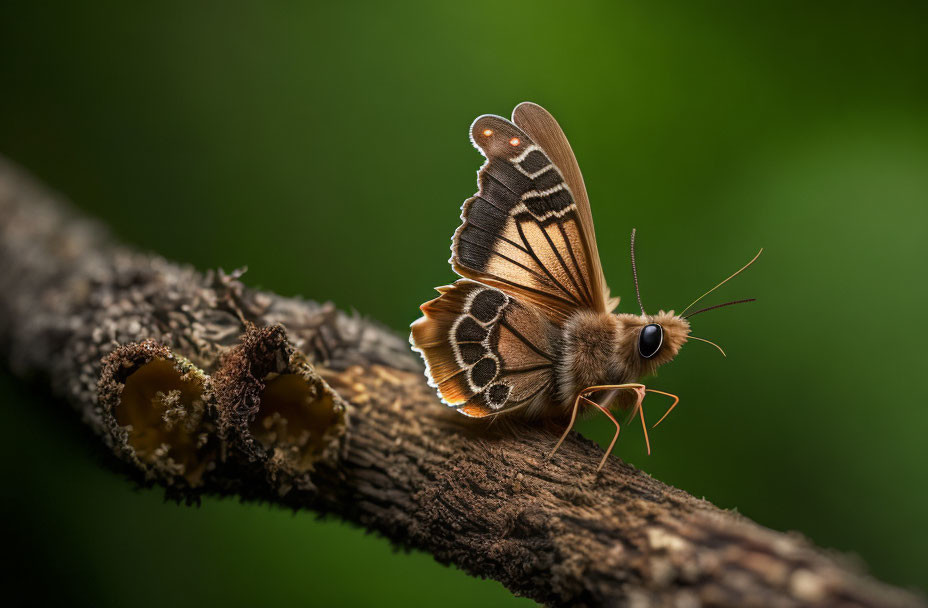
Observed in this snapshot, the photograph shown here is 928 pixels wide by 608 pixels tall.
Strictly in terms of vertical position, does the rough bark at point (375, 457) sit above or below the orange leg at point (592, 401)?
below

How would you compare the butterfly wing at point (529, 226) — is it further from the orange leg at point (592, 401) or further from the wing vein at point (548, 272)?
the orange leg at point (592, 401)

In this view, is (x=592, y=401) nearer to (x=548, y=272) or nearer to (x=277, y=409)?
(x=548, y=272)

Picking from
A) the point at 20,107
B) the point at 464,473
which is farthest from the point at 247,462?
the point at 20,107

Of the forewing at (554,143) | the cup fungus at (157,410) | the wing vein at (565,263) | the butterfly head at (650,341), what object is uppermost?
the forewing at (554,143)

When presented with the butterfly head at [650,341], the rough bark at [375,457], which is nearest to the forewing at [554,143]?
the butterfly head at [650,341]

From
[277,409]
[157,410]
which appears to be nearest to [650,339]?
[277,409]

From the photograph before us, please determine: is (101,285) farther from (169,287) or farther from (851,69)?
(851,69)

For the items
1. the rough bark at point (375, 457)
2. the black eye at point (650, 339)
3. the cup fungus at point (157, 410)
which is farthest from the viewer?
the black eye at point (650, 339)
